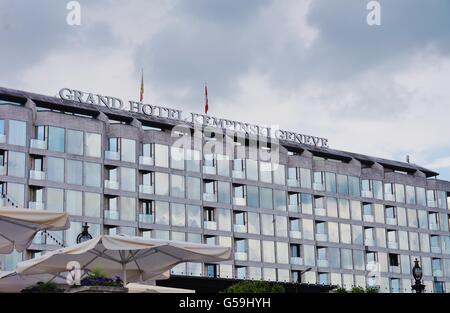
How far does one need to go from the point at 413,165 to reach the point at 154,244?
83410 millimetres

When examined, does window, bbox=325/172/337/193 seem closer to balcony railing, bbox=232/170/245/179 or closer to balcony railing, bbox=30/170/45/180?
balcony railing, bbox=232/170/245/179

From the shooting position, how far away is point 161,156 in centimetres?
7762

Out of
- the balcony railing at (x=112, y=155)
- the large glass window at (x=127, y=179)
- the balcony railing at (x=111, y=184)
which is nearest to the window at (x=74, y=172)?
the balcony railing at (x=111, y=184)

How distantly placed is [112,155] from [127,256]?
2000 inches

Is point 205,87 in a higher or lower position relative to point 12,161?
higher

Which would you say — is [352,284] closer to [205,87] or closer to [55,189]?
[205,87]

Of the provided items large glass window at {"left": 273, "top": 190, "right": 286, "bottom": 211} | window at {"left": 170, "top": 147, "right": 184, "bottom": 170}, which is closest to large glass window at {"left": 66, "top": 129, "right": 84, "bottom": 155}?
window at {"left": 170, "top": 147, "right": 184, "bottom": 170}

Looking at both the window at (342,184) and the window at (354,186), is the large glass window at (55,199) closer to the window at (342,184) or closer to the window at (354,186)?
the window at (342,184)

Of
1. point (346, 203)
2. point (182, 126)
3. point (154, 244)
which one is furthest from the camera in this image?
point (346, 203)

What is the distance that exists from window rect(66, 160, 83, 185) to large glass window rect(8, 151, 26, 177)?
3917mm

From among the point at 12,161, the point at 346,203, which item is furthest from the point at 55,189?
the point at 346,203

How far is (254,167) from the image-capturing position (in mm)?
83812

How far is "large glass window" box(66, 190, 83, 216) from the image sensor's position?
7119 cm
